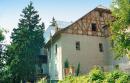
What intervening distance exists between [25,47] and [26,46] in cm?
28

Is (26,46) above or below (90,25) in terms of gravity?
below

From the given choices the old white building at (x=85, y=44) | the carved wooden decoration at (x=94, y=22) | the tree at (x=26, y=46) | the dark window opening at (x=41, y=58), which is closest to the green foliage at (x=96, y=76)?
the old white building at (x=85, y=44)

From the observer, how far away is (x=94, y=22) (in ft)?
128

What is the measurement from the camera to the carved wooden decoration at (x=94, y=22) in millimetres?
37344

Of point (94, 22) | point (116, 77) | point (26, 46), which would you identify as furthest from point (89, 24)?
point (116, 77)

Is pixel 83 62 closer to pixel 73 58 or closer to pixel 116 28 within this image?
pixel 73 58

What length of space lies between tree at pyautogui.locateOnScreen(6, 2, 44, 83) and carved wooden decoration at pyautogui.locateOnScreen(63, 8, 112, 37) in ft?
28.3

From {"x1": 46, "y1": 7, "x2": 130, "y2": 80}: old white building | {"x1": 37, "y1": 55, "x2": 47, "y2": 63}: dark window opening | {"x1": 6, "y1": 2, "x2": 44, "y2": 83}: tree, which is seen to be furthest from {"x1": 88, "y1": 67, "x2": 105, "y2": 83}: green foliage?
{"x1": 37, "y1": 55, "x2": 47, "y2": 63}: dark window opening

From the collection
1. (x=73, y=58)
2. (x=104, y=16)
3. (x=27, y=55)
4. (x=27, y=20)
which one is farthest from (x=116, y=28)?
(x=27, y=20)

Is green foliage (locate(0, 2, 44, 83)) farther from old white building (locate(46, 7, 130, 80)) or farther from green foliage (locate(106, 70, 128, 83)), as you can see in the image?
green foliage (locate(106, 70, 128, 83))

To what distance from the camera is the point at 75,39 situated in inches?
1467

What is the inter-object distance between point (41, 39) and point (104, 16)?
1147cm

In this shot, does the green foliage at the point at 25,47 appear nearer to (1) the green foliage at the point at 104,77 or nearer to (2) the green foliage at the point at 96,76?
(1) the green foliage at the point at 104,77

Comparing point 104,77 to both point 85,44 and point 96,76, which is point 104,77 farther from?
point 85,44
